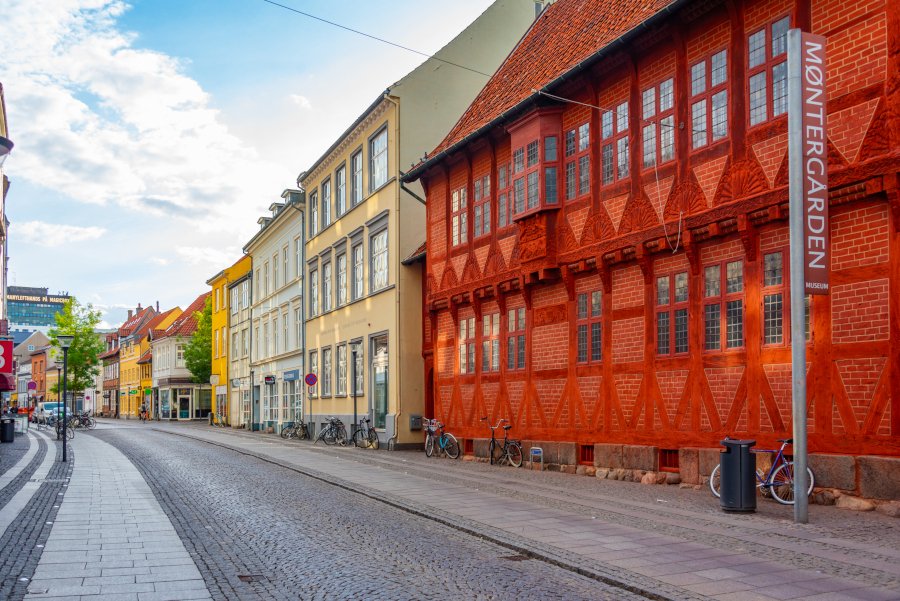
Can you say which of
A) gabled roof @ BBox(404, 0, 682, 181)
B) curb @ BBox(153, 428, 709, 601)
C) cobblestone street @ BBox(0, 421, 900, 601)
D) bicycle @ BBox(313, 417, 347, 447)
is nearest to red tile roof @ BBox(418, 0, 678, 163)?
gabled roof @ BBox(404, 0, 682, 181)

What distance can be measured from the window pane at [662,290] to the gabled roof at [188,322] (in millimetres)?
68670

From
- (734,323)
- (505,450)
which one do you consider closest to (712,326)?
(734,323)

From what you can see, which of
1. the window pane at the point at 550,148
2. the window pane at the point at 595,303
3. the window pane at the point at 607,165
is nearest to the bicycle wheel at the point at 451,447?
the window pane at the point at 595,303

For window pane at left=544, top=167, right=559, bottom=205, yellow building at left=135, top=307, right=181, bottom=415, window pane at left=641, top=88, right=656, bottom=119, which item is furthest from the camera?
yellow building at left=135, top=307, right=181, bottom=415

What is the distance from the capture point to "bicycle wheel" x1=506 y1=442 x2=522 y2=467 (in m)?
20.9

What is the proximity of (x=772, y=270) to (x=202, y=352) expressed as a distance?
2669 inches

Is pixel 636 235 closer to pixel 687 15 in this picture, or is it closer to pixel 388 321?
pixel 687 15

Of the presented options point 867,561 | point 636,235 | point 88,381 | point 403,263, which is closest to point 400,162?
point 403,263

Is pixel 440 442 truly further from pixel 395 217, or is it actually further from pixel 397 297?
pixel 395 217

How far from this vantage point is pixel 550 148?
64.7ft

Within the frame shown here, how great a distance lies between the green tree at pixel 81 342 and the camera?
2633 inches

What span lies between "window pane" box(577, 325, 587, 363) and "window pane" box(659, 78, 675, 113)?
473 centimetres

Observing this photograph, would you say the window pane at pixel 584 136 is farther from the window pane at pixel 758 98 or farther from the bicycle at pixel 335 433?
the bicycle at pixel 335 433

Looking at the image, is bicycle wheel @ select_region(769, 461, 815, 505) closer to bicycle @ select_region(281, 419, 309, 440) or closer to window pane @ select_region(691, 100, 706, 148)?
window pane @ select_region(691, 100, 706, 148)
